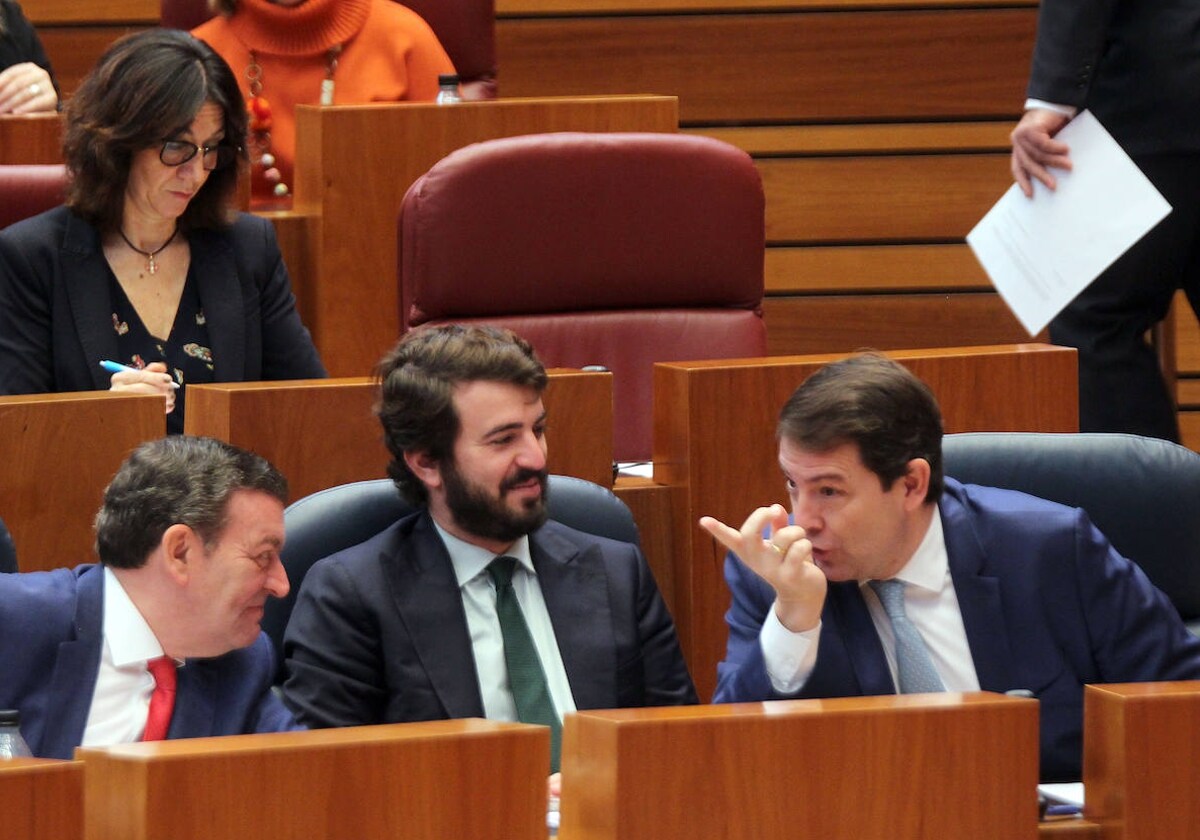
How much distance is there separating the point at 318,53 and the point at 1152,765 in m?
1.69

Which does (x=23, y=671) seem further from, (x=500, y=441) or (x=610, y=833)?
(x=610, y=833)

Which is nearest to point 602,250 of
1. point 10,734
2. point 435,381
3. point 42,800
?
point 435,381

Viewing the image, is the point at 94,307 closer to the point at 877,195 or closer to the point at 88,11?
the point at 88,11

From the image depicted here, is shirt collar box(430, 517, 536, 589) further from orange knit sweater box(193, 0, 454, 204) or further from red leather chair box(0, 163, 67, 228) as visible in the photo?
orange knit sweater box(193, 0, 454, 204)

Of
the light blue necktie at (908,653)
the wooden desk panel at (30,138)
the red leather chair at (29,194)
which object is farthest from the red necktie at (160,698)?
the wooden desk panel at (30,138)

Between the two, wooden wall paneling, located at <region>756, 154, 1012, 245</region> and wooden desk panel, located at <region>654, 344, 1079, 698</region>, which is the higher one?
wooden wall paneling, located at <region>756, 154, 1012, 245</region>

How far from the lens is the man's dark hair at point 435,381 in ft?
4.79

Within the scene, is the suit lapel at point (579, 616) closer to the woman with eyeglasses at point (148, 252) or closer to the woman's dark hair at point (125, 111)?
the woman with eyeglasses at point (148, 252)

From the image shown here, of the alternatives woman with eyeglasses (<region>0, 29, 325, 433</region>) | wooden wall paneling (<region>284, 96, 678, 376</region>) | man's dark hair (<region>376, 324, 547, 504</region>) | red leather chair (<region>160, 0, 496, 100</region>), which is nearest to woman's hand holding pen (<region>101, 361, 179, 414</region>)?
woman with eyeglasses (<region>0, 29, 325, 433</region>)

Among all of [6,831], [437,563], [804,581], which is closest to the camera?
[6,831]

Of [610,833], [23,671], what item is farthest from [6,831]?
[23,671]

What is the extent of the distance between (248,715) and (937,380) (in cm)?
68

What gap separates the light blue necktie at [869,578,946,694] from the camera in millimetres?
1335

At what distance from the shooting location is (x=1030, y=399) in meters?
1.70
